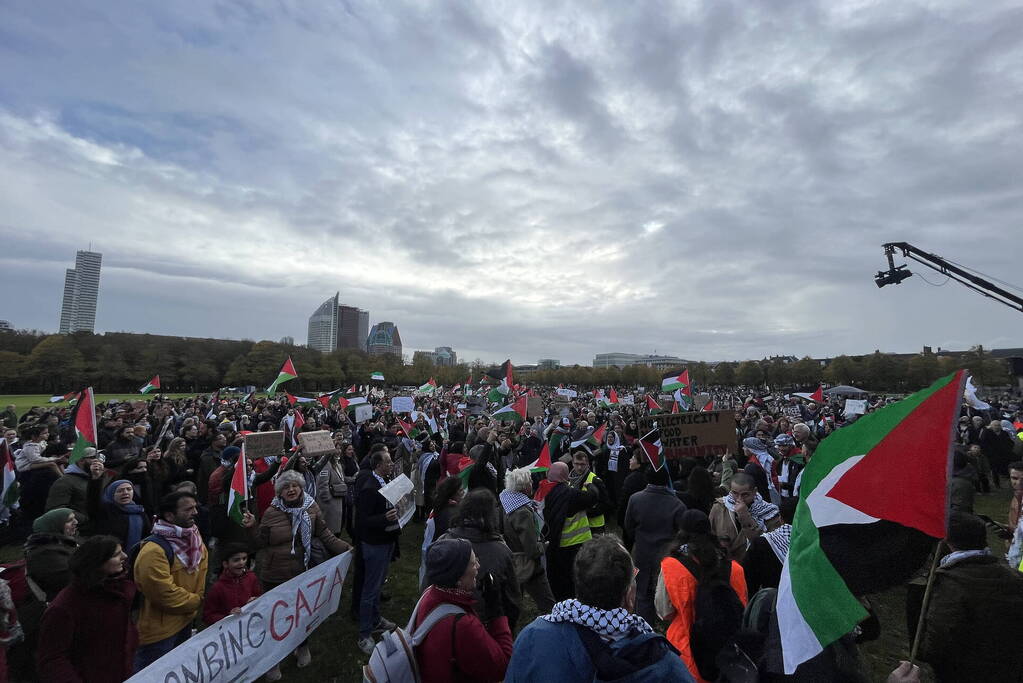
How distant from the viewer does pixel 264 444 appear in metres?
8.91

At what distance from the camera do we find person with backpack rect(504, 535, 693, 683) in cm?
192

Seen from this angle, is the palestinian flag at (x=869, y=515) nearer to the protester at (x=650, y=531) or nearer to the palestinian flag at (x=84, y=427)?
the protester at (x=650, y=531)

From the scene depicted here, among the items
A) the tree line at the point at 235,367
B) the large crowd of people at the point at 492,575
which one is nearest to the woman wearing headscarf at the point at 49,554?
the large crowd of people at the point at 492,575

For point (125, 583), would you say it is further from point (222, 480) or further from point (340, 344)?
point (340, 344)

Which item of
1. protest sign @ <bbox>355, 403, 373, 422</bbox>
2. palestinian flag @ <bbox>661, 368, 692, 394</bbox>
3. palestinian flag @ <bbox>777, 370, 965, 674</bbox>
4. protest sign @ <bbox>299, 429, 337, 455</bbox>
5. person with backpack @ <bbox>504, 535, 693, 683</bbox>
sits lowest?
protest sign @ <bbox>355, 403, 373, 422</bbox>

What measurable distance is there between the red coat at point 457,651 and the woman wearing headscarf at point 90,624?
7.33ft

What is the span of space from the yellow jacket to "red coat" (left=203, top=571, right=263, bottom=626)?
0.38ft

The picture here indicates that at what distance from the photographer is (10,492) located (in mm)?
7191

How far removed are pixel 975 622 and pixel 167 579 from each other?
17.6 ft

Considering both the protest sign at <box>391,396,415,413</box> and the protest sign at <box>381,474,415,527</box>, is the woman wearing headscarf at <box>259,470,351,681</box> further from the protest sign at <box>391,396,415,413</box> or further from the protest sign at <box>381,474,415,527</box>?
the protest sign at <box>391,396,415,413</box>

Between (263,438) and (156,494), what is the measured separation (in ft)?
5.61

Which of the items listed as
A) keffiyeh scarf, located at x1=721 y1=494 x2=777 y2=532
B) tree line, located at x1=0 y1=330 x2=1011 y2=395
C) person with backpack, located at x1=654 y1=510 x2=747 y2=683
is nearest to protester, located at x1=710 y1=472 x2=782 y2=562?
keffiyeh scarf, located at x1=721 y1=494 x2=777 y2=532

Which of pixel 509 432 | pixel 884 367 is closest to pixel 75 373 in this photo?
pixel 509 432

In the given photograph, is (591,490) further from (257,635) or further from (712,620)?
(257,635)
